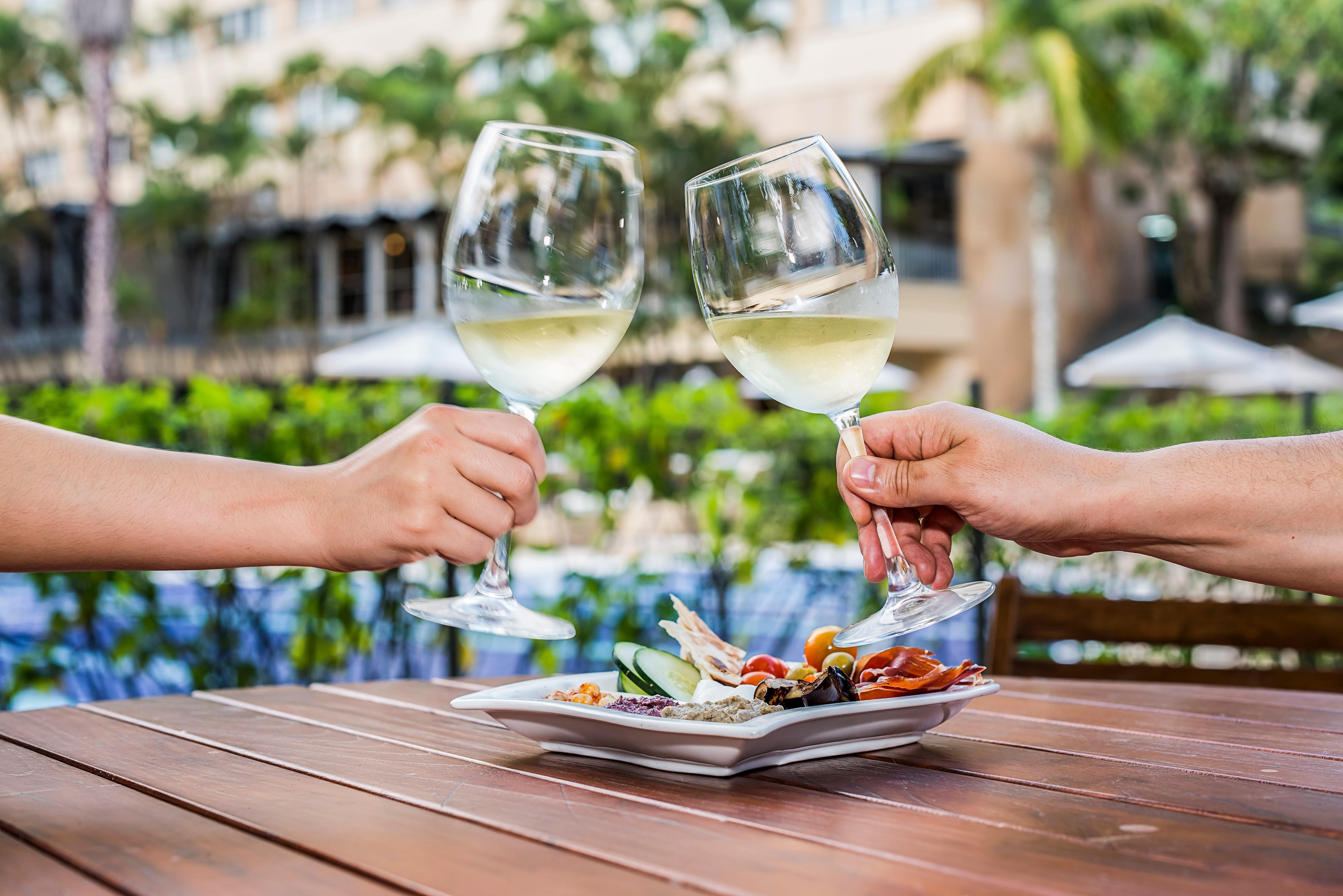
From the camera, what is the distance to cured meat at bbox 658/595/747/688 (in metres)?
1.13

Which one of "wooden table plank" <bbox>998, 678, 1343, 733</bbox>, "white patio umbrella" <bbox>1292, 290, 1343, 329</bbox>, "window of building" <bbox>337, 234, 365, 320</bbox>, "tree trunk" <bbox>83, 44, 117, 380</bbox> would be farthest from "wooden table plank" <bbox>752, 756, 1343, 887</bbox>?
"window of building" <bbox>337, 234, 365, 320</bbox>

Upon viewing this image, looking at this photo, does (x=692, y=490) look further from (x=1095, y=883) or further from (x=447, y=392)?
(x=1095, y=883)

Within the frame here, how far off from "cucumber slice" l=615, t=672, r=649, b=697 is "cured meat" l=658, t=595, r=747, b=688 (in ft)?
0.19

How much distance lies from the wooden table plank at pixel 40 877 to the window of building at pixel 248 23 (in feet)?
97.2

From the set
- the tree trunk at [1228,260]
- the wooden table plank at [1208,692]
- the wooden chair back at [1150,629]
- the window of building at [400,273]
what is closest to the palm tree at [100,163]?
the window of building at [400,273]

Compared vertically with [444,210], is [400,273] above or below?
below

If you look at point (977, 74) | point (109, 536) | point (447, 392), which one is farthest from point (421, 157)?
point (109, 536)

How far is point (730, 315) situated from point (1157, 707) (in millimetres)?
708

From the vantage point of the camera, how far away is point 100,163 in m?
16.9

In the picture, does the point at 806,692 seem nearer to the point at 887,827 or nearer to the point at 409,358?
the point at 887,827

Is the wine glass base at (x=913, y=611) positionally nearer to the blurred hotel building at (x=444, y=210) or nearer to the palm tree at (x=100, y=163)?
the blurred hotel building at (x=444, y=210)

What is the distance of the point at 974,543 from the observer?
3.52m

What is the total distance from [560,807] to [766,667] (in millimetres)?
340

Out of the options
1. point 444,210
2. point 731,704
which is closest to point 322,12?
point 444,210
